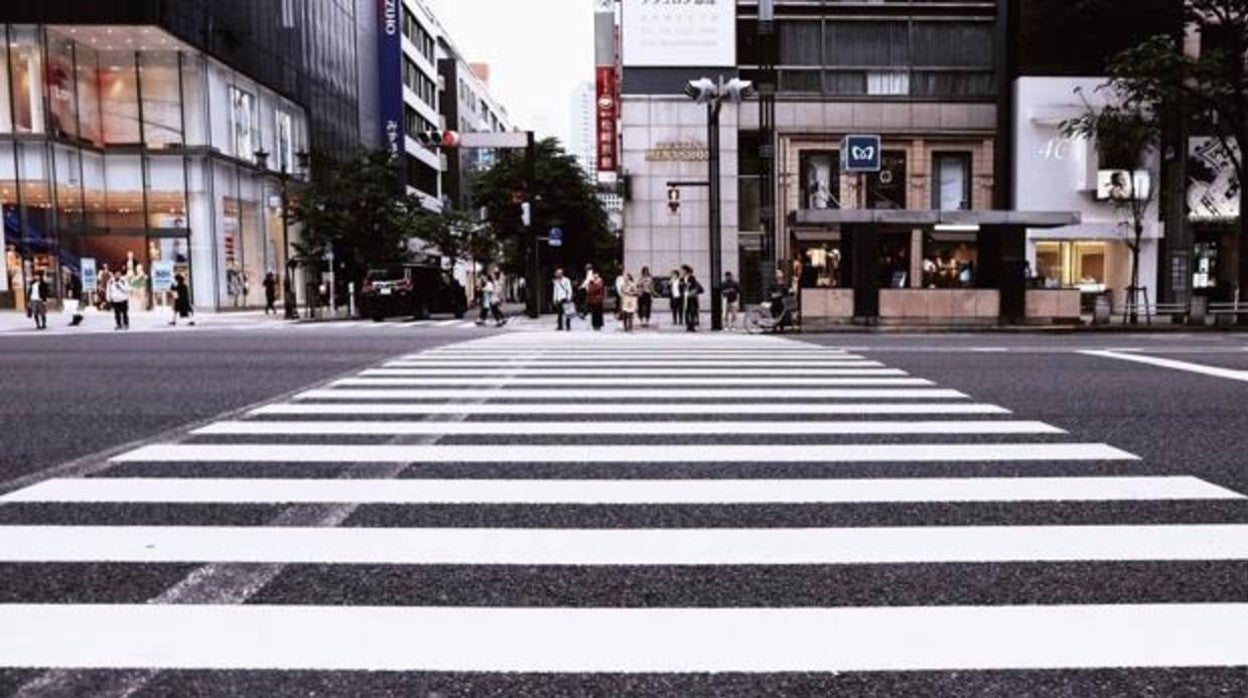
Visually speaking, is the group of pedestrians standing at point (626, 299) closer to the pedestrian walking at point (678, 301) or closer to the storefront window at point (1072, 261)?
the pedestrian walking at point (678, 301)

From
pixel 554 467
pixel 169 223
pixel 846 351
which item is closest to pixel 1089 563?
→ pixel 554 467

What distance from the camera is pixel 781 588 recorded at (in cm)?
361

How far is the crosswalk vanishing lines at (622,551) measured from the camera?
3014 mm

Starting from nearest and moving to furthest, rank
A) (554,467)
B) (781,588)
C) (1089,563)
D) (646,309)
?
(781,588) → (1089,563) → (554,467) → (646,309)

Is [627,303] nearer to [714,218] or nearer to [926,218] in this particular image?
[714,218]

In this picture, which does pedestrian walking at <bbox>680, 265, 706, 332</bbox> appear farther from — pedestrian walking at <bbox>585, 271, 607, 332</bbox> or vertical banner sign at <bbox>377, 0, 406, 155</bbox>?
vertical banner sign at <bbox>377, 0, 406, 155</bbox>

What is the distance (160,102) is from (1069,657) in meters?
40.1

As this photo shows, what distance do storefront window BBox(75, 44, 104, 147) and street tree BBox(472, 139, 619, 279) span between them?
51.8ft

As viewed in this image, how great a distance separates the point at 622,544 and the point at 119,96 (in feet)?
127

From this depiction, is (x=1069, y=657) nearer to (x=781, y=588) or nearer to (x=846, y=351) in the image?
(x=781, y=588)

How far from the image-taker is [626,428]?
732cm

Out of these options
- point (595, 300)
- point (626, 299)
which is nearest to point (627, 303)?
point (626, 299)

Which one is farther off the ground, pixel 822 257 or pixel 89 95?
pixel 89 95

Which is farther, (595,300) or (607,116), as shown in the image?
(607,116)
